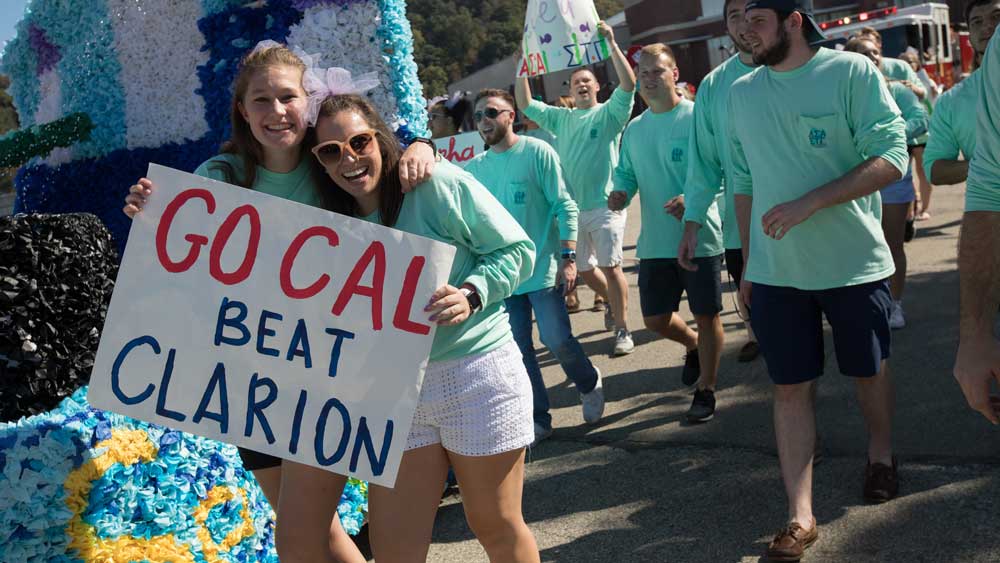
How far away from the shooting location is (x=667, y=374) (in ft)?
20.1

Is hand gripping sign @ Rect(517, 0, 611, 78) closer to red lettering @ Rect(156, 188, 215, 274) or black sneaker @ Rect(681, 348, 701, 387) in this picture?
black sneaker @ Rect(681, 348, 701, 387)

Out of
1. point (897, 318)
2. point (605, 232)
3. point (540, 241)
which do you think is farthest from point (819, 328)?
point (605, 232)

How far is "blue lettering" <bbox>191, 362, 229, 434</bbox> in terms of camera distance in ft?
8.66

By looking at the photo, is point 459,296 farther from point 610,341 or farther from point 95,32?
point 610,341

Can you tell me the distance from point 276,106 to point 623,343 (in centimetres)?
445

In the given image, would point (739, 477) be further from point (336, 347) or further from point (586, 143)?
point (586, 143)

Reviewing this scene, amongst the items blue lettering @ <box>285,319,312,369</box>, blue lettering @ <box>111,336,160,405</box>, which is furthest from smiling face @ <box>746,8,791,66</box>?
blue lettering @ <box>111,336,160,405</box>

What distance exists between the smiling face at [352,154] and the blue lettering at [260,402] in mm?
556

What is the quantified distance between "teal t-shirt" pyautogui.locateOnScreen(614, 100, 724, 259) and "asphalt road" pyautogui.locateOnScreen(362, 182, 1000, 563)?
91 cm

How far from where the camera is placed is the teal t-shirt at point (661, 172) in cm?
525

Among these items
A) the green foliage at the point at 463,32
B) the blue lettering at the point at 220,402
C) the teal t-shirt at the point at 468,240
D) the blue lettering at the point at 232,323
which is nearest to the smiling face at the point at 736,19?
the teal t-shirt at the point at 468,240

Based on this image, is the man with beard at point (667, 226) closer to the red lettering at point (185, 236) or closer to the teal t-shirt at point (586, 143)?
the teal t-shirt at point (586, 143)

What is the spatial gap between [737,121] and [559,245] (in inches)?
70.0

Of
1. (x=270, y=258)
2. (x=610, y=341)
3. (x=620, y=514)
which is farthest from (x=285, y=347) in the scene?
(x=610, y=341)
